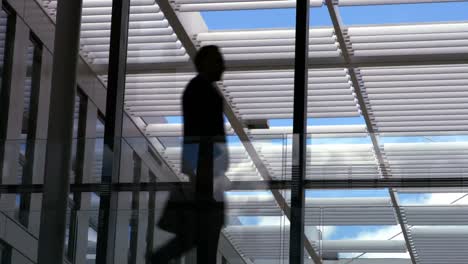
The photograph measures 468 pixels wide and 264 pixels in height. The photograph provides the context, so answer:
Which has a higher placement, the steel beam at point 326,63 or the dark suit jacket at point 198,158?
A: the steel beam at point 326,63

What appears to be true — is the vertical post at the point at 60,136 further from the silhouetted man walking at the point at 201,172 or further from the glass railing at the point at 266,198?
the silhouetted man walking at the point at 201,172

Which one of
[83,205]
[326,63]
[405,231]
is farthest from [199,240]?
[326,63]

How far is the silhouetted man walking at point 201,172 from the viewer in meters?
6.93

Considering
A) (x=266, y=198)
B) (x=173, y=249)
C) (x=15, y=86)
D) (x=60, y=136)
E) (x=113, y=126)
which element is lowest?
(x=173, y=249)

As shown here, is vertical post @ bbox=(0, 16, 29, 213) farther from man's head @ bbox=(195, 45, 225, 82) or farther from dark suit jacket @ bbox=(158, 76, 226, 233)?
man's head @ bbox=(195, 45, 225, 82)

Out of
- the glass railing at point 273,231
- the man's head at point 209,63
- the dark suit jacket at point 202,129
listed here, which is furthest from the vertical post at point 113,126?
the man's head at point 209,63

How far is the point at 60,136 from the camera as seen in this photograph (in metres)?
9.09

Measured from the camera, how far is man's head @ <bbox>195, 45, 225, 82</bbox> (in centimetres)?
709

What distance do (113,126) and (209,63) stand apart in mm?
2540

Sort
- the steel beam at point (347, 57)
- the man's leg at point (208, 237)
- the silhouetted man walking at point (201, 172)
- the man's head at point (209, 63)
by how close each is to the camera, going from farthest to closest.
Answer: the steel beam at point (347, 57) → the man's head at point (209, 63) → the silhouetted man walking at point (201, 172) → the man's leg at point (208, 237)

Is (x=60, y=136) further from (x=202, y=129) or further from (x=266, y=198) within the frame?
(x=266, y=198)

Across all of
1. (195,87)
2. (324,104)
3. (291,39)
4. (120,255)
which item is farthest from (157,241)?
(324,104)

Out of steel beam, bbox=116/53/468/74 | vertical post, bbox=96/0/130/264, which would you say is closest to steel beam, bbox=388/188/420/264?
vertical post, bbox=96/0/130/264

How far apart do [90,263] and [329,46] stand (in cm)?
732
